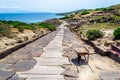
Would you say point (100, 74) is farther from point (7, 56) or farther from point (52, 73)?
point (7, 56)

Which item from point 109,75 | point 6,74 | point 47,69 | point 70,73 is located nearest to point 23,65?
point 47,69

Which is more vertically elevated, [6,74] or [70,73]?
[6,74]

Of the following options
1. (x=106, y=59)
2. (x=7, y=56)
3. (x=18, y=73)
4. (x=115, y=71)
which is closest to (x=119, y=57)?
(x=106, y=59)

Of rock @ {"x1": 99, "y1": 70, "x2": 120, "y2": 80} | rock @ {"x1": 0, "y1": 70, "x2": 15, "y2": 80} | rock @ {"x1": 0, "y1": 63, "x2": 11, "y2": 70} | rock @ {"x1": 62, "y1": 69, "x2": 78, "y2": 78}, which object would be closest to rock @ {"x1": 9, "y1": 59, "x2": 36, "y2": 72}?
rock @ {"x1": 0, "y1": 63, "x2": 11, "y2": 70}

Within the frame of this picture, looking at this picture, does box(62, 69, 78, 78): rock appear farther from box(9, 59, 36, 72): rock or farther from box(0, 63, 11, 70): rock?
box(0, 63, 11, 70): rock

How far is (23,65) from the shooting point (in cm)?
952

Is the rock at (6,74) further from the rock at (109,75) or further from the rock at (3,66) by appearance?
the rock at (109,75)

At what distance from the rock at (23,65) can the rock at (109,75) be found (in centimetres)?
282

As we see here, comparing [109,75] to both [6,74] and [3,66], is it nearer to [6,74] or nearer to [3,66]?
[6,74]

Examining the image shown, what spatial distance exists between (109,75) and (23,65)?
3.52 metres

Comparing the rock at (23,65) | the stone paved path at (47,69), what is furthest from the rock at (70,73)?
the rock at (23,65)

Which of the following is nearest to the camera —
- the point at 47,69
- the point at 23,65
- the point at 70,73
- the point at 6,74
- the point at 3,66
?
the point at 6,74

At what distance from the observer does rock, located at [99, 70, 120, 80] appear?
7801 millimetres

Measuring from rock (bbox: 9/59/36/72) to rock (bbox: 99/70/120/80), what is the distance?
9.25 ft
